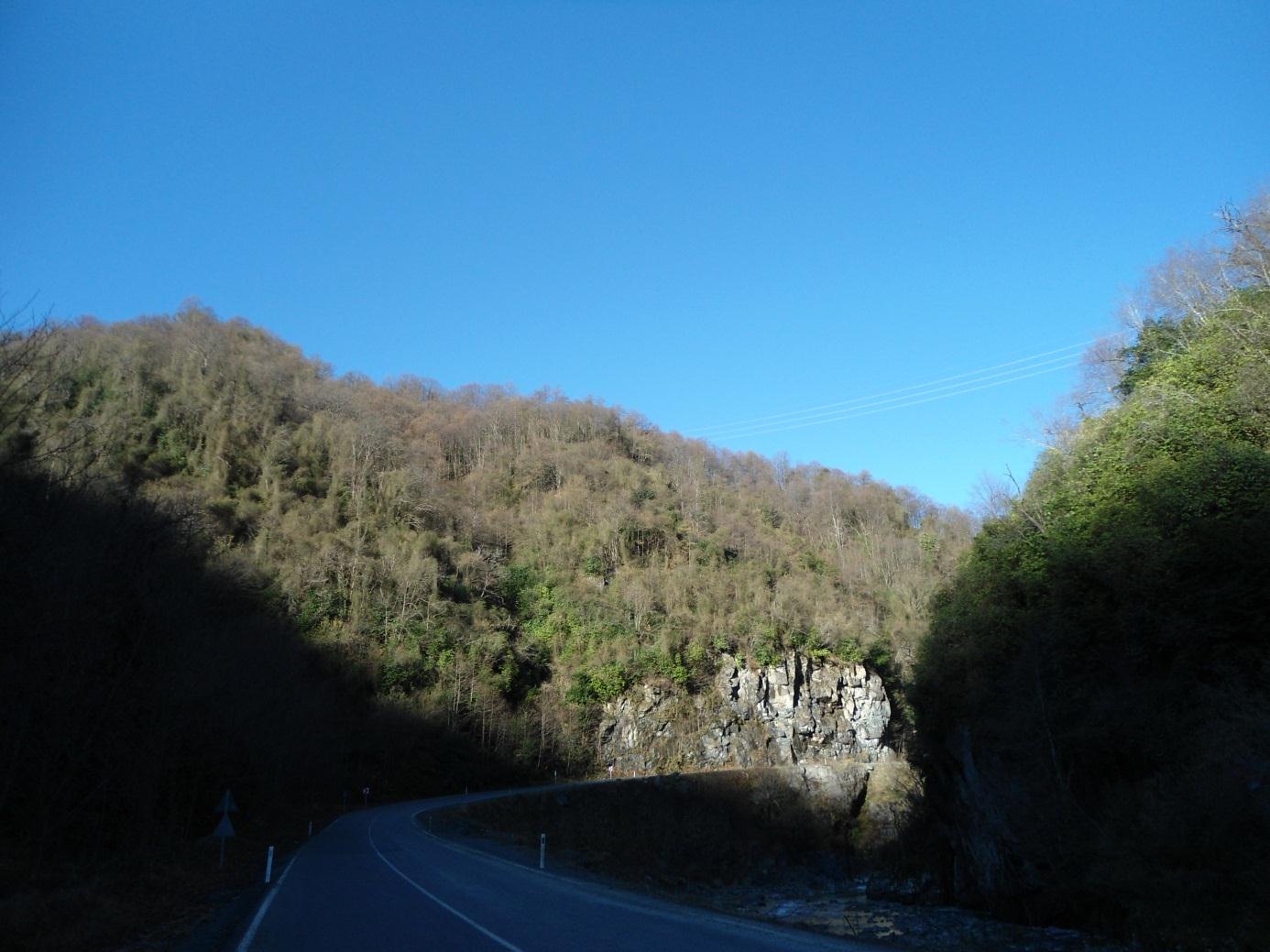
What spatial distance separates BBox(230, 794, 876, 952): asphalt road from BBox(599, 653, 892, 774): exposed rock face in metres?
36.2

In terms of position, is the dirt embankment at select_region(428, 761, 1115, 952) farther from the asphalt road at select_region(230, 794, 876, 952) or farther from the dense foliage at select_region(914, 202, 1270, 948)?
the asphalt road at select_region(230, 794, 876, 952)

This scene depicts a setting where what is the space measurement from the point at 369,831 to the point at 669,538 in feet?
160

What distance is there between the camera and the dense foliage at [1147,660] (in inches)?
531

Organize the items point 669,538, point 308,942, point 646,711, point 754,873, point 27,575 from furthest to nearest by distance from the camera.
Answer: point 669,538 < point 646,711 < point 754,873 < point 27,575 < point 308,942

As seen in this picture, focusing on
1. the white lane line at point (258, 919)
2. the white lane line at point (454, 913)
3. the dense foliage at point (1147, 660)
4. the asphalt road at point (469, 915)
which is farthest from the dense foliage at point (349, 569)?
the dense foliage at point (1147, 660)

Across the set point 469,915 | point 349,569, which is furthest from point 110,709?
point 349,569

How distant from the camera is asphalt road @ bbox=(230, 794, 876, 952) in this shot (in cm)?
899

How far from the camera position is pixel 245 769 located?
84.3ft

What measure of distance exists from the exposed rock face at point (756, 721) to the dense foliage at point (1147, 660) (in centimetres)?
2880

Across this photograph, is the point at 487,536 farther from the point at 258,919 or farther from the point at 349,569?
the point at 258,919

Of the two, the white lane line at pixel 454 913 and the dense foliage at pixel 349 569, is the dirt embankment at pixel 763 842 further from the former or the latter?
the dense foliage at pixel 349 569

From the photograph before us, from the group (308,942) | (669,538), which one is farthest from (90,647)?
(669,538)

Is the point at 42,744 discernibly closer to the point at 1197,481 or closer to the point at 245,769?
the point at 245,769

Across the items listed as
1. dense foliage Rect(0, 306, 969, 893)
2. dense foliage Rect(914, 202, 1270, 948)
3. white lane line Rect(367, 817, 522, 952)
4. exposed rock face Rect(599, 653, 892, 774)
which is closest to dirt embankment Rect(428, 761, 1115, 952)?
dense foliage Rect(914, 202, 1270, 948)
